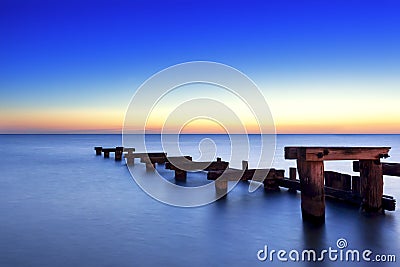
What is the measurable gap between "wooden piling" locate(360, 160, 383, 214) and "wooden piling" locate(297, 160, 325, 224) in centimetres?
138

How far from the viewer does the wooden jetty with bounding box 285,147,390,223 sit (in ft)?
28.5

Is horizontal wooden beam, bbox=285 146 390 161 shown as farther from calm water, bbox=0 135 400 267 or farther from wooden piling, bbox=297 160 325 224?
calm water, bbox=0 135 400 267

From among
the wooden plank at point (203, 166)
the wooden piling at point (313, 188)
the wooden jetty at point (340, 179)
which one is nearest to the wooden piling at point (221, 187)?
the wooden jetty at point (340, 179)

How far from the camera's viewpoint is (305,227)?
9.23 meters

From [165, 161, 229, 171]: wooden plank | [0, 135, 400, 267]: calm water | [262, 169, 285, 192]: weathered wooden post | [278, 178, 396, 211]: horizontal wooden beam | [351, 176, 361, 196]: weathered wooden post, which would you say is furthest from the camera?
[165, 161, 229, 171]: wooden plank

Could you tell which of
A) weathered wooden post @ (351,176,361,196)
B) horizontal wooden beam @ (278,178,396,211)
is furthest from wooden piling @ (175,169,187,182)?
weathered wooden post @ (351,176,361,196)

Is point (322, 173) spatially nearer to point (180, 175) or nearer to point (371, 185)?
point (371, 185)

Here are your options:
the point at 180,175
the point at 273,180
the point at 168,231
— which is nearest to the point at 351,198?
the point at 273,180

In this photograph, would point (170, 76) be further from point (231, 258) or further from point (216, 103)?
point (231, 258)

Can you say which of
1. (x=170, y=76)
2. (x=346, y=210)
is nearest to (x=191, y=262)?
(x=346, y=210)

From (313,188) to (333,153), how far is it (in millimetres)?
875

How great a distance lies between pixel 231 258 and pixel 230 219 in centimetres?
298

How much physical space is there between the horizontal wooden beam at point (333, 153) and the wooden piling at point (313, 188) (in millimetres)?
144

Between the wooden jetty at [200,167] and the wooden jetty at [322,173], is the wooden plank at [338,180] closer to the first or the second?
the wooden jetty at [322,173]
